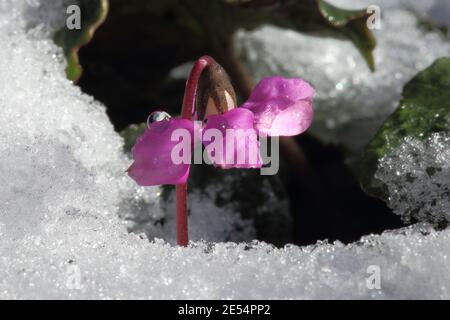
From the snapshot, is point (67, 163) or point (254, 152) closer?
point (254, 152)

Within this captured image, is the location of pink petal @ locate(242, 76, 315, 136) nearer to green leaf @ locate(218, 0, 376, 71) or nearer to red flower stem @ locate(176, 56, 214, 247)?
red flower stem @ locate(176, 56, 214, 247)

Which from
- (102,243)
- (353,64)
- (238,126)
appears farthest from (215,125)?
(353,64)

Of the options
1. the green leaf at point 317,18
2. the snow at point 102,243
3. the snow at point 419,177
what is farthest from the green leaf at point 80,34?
the snow at point 419,177

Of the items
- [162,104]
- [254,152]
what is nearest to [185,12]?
[162,104]

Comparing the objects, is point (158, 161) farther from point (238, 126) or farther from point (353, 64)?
point (353, 64)

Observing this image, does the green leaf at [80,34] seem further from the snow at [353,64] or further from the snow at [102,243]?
the snow at [353,64]
